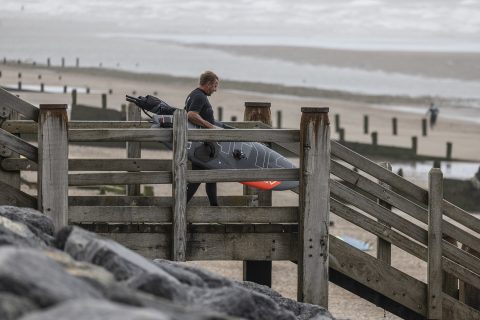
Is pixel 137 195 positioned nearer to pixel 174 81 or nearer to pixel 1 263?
pixel 1 263

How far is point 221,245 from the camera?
11102mm

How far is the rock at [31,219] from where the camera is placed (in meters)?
8.78

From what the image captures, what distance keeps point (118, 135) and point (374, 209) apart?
258 centimetres

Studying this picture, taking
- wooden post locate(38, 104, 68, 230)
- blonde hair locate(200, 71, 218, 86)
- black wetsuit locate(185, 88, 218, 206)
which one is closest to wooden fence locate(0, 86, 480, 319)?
wooden post locate(38, 104, 68, 230)

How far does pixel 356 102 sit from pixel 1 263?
63.6 m

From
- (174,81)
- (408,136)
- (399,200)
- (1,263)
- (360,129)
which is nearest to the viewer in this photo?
(1,263)

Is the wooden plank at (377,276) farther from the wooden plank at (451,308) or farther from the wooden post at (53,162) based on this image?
the wooden post at (53,162)

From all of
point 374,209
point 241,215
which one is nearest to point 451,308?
point 374,209

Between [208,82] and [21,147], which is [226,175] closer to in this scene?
[208,82]

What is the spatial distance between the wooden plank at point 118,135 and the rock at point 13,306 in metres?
4.59

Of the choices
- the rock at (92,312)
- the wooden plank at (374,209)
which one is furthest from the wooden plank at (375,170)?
the rock at (92,312)

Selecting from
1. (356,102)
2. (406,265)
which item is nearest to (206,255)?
(406,265)

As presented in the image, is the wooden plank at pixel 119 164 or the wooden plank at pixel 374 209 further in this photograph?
the wooden plank at pixel 119 164

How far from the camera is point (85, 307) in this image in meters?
5.78
